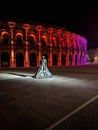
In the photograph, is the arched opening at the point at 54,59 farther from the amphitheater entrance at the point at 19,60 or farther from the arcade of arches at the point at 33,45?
the amphitheater entrance at the point at 19,60

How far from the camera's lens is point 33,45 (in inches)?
1337

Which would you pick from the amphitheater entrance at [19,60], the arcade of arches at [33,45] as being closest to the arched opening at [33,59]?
the arcade of arches at [33,45]

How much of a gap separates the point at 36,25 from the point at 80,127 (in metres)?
32.7

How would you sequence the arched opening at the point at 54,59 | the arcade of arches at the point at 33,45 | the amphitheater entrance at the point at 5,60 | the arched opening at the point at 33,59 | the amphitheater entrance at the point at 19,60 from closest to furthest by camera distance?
the amphitheater entrance at the point at 5,60 < the arcade of arches at the point at 33,45 < the amphitheater entrance at the point at 19,60 < the arched opening at the point at 33,59 < the arched opening at the point at 54,59

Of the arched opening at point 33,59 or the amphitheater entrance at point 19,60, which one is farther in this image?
the arched opening at point 33,59

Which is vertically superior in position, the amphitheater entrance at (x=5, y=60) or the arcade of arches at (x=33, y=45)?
the arcade of arches at (x=33, y=45)

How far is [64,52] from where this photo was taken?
131ft

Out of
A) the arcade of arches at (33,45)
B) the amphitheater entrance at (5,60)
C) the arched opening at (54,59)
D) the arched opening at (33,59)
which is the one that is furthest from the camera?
the arched opening at (54,59)

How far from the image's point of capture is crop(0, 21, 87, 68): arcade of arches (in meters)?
30.3

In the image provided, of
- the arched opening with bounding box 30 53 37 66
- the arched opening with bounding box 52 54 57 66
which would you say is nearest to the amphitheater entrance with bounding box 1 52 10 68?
the arched opening with bounding box 30 53 37 66

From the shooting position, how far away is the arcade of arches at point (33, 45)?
99.3 feet

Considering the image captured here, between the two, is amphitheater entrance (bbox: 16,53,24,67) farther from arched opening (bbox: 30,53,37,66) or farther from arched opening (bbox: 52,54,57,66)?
arched opening (bbox: 52,54,57,66)

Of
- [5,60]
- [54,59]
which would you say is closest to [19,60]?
[5,60]

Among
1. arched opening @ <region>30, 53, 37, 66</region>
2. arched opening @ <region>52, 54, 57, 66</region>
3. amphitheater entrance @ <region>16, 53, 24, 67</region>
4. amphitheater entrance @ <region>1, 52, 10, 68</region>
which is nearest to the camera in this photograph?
amphitheater entrance @ <region>1, 52, 10, 68</region>
